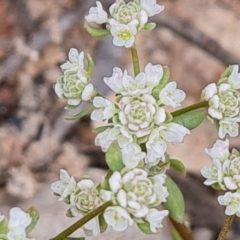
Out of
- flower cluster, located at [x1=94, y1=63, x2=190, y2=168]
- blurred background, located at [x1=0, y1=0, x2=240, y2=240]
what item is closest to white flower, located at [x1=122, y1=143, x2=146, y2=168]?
flower cluster, located at [x1=94, y1=63, x2=190, y2=168]

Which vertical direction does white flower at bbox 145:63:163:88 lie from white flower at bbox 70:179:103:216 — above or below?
above

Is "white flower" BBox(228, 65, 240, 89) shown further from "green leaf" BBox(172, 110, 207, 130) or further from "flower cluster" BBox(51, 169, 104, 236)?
"flower cluster" BBox(51, 169, 104, 236)

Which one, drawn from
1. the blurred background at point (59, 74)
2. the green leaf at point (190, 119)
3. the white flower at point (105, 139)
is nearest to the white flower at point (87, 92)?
the white flower at point (105, 139)

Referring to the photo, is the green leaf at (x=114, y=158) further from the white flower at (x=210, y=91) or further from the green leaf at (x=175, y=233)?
the green leaf at (x=175, y=233)

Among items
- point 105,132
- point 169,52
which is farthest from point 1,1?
point 105,132

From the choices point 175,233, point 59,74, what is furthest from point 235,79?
point 59,74
